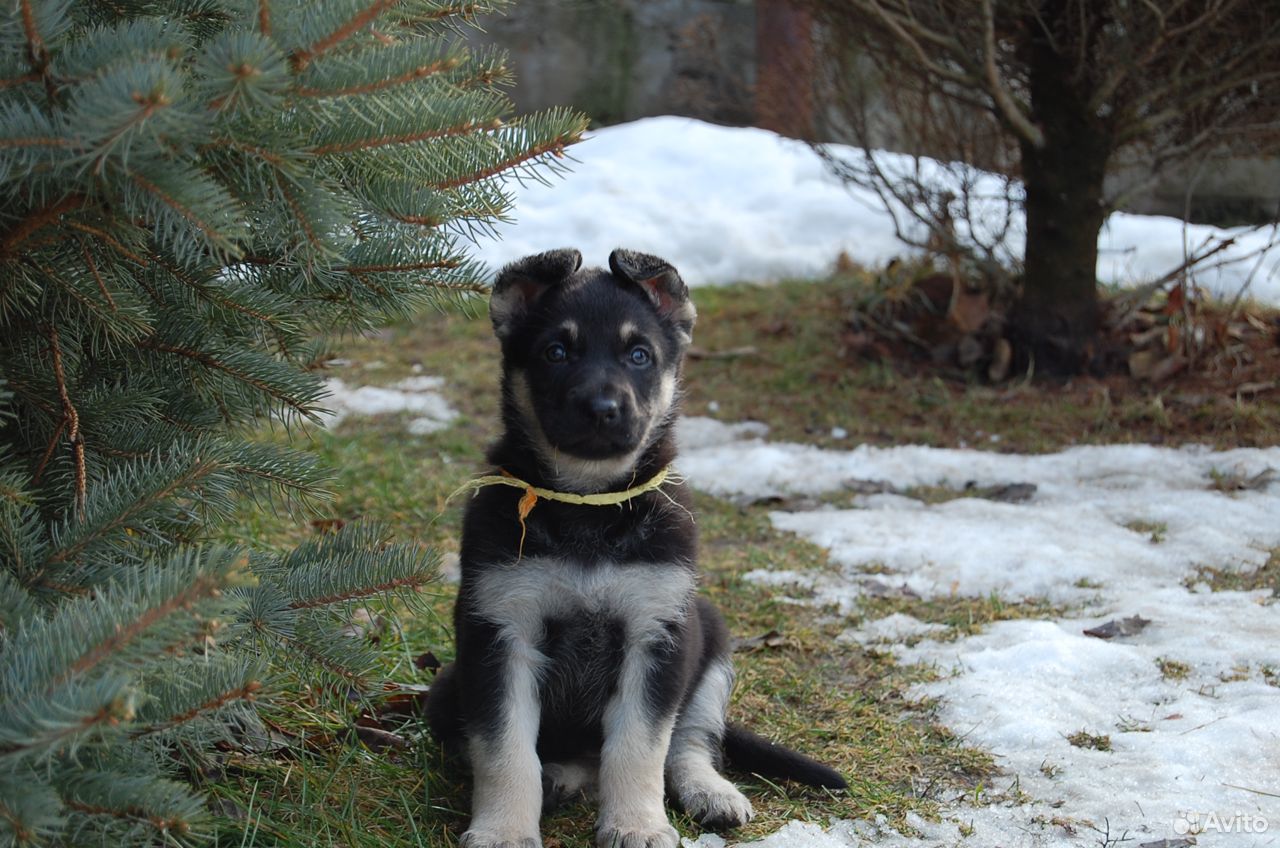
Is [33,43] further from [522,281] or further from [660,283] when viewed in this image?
[660,283]

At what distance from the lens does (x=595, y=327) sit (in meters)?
2.77

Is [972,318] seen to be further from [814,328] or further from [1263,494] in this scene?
[1263,494]

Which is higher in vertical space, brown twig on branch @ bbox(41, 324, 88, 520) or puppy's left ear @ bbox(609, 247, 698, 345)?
puppy's left ear @ bbox(609, 247, 698, 345)

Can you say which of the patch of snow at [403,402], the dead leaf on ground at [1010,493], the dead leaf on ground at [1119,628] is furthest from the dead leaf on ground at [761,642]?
the patch of snow at [403,402]

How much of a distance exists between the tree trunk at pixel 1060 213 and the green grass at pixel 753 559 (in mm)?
347

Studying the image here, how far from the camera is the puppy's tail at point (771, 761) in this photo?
2.65 m

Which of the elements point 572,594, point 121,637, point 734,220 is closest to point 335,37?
point 121,637

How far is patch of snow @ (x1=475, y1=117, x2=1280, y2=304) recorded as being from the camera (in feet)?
28.1

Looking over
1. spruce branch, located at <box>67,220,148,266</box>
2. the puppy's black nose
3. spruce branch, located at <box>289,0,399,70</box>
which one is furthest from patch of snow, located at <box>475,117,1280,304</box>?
spruce branch, located at <box>289,0,399,70</box>

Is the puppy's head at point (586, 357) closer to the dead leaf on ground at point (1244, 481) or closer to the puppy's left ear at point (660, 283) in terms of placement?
the puppy's left ear at point (660, 283)

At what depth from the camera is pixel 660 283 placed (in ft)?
9.79

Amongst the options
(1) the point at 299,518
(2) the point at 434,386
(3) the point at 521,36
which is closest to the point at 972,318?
(2) the point at 434,386

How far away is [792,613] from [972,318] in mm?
3498

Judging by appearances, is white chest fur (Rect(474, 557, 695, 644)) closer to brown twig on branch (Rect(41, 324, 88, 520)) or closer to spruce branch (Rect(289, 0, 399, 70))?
brown twig on branch (Rect(41, 324, 88, 520))
